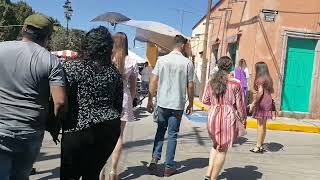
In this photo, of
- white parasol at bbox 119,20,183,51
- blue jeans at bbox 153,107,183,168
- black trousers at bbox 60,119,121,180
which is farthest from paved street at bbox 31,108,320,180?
white parasol at bbox 119,20,183,51

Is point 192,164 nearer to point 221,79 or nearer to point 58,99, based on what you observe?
point 221,79

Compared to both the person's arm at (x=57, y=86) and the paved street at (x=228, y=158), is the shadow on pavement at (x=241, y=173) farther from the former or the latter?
the person's arm at (x=57, y=86)

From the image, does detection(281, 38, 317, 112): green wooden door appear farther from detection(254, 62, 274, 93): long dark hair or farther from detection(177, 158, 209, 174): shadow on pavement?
detection(177, 158, 209, 174): shadow on pavement

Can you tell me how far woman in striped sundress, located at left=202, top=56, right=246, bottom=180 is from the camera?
19.0 feet

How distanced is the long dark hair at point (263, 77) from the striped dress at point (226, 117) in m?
2.40

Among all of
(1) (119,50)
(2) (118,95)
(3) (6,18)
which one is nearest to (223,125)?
(1) (119,50)

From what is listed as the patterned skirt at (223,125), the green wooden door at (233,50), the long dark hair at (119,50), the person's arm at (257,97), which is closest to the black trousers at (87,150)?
the long dark hair at (119,50)

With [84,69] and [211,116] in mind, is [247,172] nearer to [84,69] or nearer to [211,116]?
[211,116]

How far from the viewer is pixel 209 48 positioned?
2264cm

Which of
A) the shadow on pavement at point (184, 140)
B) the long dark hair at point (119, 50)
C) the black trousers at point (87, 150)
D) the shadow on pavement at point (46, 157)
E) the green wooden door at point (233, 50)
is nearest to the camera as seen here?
the black trousers at point (87, 150)

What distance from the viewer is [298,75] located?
14758mm

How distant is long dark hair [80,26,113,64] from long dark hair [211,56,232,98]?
221 centimetres

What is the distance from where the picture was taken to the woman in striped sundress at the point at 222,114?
228 inches

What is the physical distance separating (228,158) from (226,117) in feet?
7.41
